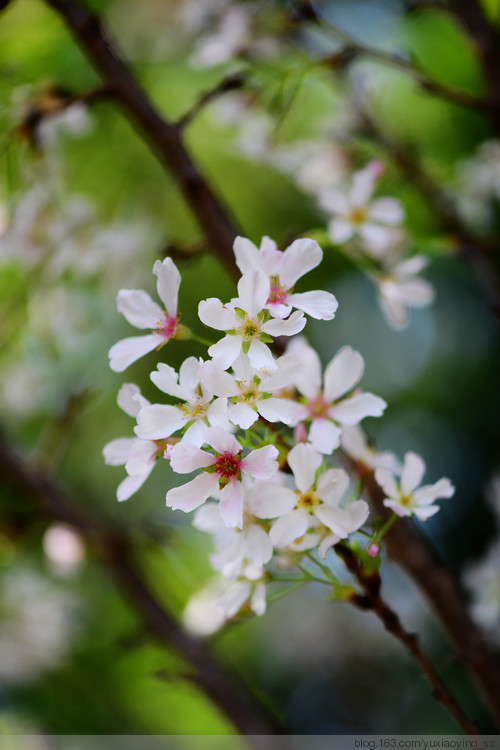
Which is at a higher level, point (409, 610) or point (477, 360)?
Answer: point (409, 610)

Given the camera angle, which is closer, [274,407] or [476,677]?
[274,407]

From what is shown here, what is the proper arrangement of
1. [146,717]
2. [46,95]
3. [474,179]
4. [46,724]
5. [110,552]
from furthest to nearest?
[146,717] < [46,724] < [474,179] < [110,552] < [46,95]

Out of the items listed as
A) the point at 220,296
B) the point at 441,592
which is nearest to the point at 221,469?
the point at 441,592

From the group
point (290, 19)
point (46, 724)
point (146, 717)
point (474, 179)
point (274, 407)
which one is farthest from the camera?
point (146, 717)

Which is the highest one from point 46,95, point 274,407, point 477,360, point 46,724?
point 46,95

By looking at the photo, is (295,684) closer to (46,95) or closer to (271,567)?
(271,567)

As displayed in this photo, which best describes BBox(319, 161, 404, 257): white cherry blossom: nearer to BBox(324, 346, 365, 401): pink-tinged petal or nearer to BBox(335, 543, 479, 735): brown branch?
BBox(324, 346, 365, 401): pink-tinged petal

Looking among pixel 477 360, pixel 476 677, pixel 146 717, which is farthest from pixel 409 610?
pixel 476 677
